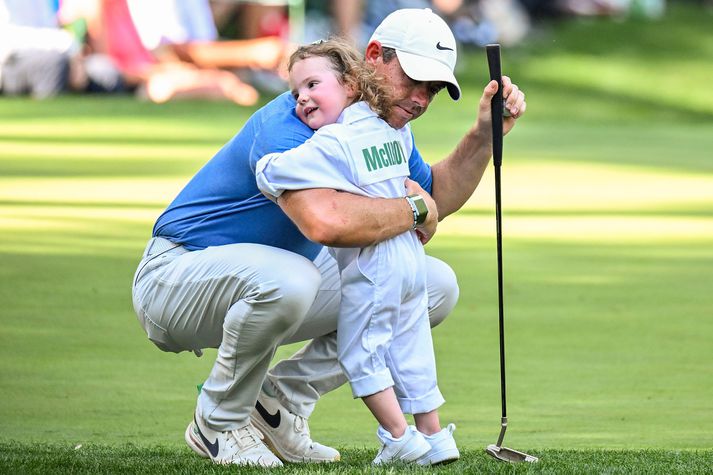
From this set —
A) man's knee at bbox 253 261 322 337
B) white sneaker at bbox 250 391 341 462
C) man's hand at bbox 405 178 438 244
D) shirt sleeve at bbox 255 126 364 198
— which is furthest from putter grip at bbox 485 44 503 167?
white sneaker at bbox 250 391 341 462

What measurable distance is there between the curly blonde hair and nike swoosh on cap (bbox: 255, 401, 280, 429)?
39.6 inches

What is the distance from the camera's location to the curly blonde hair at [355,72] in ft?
14.7

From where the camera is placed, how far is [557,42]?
27141 mm

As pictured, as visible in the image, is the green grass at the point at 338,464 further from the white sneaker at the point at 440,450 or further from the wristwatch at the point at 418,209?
the wristwatch at the point at 418,209

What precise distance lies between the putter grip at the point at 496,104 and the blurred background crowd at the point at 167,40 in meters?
18.7

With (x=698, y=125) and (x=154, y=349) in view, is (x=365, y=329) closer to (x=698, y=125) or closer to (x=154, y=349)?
(x=154, y=349)

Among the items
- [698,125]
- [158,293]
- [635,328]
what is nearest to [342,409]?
[158,293]

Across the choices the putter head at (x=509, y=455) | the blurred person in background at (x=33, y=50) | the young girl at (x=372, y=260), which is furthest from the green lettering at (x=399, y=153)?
the blurred person in background at (x=33, y=50)

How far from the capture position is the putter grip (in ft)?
15.4

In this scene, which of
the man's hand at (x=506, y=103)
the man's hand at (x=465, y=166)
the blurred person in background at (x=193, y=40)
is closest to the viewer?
the man's hand at (x=506, y=103)

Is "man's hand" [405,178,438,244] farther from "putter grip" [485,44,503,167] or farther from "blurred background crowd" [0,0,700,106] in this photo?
"blurred background crowd" [0,0,700,106]

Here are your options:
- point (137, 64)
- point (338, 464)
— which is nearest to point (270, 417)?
point (338, 464)

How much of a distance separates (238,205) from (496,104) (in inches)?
33.0

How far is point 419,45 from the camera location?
14.7 ft
